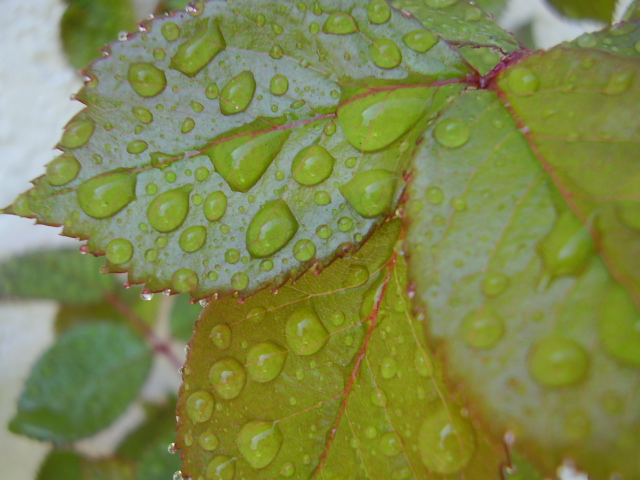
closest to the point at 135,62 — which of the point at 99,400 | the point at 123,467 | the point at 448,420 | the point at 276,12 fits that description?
the point at 276,12

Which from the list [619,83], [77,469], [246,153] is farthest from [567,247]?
[77,469]

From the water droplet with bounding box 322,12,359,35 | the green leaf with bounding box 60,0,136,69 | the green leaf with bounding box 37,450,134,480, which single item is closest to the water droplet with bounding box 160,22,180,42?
the water droplet with bounding box 322,12,359,35

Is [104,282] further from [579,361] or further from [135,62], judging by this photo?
[579,361]

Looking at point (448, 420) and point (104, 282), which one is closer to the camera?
point (448, 420)

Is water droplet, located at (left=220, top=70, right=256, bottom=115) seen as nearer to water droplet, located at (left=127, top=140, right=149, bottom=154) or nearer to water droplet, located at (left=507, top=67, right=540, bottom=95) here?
water droplet, located at (left=127, top=140, right=149, bottom=154)

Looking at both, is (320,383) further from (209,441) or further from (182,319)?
(182,319)
